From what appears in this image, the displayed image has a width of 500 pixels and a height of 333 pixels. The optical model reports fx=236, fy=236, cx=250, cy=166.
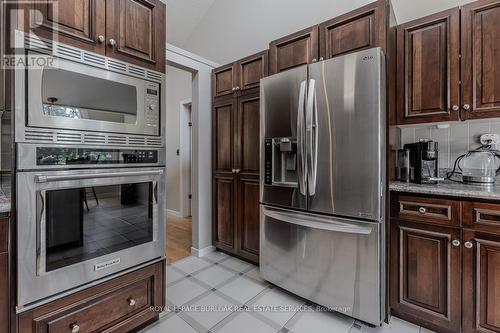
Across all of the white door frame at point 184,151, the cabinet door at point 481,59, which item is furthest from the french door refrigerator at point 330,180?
the white door frame at point 184,151

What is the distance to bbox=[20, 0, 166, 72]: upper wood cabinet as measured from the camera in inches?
46.3

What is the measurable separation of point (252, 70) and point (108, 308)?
236cm

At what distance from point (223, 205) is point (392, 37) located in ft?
7.49

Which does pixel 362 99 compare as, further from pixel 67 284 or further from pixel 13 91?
pixel 67 284

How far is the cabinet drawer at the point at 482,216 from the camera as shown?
1.37 meters

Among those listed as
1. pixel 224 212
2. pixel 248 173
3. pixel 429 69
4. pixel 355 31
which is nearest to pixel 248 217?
pixel 224 212

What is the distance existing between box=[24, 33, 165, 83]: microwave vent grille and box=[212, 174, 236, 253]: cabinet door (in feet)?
4.76

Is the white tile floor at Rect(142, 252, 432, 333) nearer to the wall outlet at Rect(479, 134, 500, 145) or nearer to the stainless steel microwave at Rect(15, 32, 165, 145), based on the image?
the stainless steel microwave at Rect(15, 32, 165, 145)

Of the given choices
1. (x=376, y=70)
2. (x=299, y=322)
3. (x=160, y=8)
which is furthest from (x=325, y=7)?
(x=299, y=322)

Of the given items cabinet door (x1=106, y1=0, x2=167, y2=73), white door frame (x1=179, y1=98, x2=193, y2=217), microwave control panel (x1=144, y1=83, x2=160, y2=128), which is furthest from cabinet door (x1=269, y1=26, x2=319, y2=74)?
white door frame (x1=179, y1=98, x2=193, y2=217)

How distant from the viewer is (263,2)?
3154 millimetres

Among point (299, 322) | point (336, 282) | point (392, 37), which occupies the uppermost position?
point (392, 37)

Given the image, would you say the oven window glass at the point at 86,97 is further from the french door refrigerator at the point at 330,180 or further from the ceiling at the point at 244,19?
the ceiling at the point at 244,19

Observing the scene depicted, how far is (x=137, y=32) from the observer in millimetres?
1524
